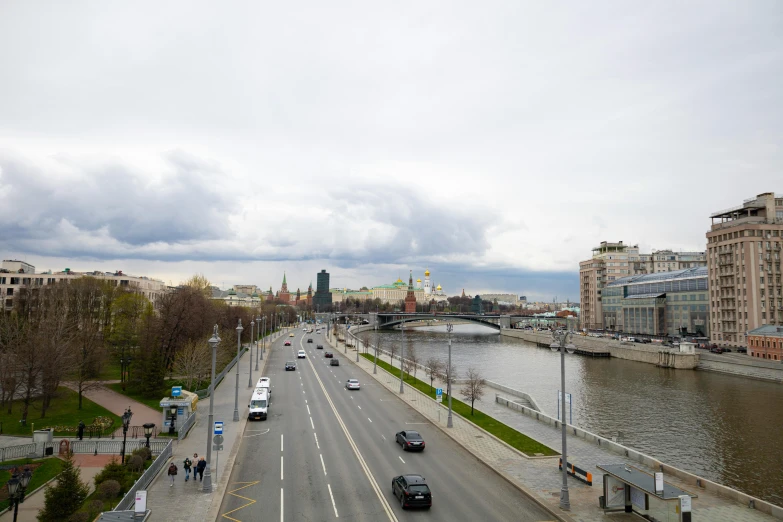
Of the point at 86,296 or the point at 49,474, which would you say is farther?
the point at 86,296

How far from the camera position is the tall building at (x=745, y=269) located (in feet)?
280

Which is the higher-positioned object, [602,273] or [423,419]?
[602,273]

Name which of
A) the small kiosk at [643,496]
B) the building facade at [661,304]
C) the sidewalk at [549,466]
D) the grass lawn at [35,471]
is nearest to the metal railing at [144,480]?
the grass lawn at [35,471]

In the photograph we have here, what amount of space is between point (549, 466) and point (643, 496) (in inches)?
272

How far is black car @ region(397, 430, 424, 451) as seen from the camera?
28172mm

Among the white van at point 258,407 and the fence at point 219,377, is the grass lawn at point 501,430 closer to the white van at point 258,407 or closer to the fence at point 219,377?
the white van at point 258,407

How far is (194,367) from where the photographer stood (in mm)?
45469

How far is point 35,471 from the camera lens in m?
23.8

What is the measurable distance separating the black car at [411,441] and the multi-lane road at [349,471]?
0.39 metres

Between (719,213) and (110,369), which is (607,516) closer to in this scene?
(110,369)

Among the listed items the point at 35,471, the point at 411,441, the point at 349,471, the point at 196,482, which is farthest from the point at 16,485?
the point at 411,441

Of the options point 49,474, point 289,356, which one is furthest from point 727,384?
point 49,474

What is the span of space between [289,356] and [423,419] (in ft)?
169

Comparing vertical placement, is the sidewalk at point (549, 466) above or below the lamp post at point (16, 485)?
below
